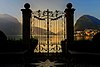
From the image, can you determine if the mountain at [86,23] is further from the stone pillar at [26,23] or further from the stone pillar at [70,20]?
the stone pillar at [26,23]

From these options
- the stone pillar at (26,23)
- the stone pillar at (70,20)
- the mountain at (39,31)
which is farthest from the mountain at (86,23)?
the stone pillar at (26,23)

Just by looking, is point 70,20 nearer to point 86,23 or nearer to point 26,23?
point 86,23

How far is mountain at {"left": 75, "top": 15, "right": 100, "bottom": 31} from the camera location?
22375 mm

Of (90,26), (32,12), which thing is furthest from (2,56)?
(90,26)

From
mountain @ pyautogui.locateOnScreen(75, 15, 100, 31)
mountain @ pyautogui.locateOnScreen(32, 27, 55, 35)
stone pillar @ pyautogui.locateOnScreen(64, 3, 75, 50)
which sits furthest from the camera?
mountain @ pyautogui.locateOnScreen(75, 15, 100, 31)

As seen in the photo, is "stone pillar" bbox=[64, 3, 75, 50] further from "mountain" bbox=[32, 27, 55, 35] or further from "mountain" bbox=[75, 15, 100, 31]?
"mountain" bbox=[32, 27, 55, 35]

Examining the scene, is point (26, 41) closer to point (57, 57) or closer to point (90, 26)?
point (57, 57)

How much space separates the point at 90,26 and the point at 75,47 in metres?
6.81

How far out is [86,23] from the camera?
22453 millimetres

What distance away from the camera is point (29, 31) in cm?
1994

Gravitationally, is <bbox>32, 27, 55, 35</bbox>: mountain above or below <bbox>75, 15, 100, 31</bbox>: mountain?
below

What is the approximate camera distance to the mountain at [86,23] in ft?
73.4

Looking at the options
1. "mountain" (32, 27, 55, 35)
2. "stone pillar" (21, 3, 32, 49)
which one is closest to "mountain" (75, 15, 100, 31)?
"mountain" (32, 27, 55, 35)

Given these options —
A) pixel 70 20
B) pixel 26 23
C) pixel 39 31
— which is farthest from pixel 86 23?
pixel 26 23
